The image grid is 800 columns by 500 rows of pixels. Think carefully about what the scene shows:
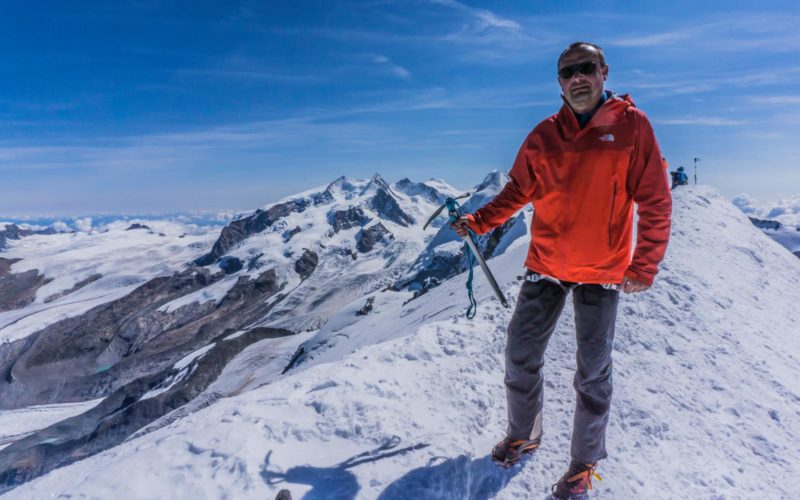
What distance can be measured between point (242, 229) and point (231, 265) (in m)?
38.6

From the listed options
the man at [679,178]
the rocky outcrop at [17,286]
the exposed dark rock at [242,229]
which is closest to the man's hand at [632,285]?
the man at [679,178]

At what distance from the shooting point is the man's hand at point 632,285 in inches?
143

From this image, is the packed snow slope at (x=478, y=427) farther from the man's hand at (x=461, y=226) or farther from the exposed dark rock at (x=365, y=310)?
the exposed dark rock at (x=365, y=310)

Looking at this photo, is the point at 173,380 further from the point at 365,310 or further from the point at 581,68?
the point at 581,68

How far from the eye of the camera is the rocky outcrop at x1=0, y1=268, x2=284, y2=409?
291ft

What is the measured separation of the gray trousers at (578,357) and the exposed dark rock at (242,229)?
17646 cm

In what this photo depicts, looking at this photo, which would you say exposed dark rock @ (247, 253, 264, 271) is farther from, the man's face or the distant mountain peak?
the man's face

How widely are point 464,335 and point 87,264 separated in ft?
692

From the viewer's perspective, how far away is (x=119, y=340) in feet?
Answer: 364

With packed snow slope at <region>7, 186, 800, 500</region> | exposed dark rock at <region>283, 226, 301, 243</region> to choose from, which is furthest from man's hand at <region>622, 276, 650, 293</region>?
exposed dark rock at <region>283, 226, 301, 243</region>

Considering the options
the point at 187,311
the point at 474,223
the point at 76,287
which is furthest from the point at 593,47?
the point at 76,287

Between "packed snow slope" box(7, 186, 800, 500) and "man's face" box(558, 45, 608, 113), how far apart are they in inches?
142

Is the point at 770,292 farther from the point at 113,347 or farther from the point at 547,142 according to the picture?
the point at 113,347

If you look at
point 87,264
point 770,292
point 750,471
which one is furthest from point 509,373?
point 87,264
